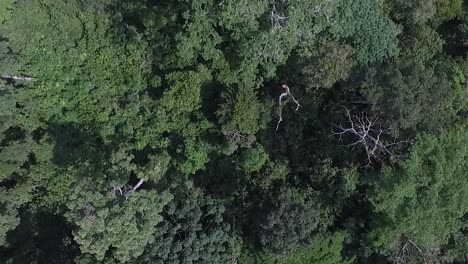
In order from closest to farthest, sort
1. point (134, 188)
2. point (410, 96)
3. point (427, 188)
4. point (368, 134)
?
point (410, 96), point (427, 188), point (134, 188), point (368, 134)

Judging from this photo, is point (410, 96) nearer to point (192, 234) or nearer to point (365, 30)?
point (365, 30)

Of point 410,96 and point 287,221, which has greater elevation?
point 410,96

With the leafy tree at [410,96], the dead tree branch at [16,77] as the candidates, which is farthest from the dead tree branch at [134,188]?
the leafy tree at [410,96]

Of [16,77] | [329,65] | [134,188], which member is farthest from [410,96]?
[16,77]

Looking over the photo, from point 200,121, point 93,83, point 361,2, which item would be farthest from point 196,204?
point 361,2

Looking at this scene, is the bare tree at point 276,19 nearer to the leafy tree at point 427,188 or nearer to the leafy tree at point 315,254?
the leafy tree at point 427,188

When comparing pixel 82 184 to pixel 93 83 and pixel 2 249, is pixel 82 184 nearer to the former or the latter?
pixel 93 83

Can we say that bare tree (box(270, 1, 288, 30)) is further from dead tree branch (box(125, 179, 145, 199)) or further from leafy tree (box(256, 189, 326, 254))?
dead tree branch (box(125, 179, 145, 199))

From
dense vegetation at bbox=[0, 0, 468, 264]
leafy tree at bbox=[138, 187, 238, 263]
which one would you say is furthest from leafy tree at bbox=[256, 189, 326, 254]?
leafy tree at bbox=[138, 187, 238, 263]
